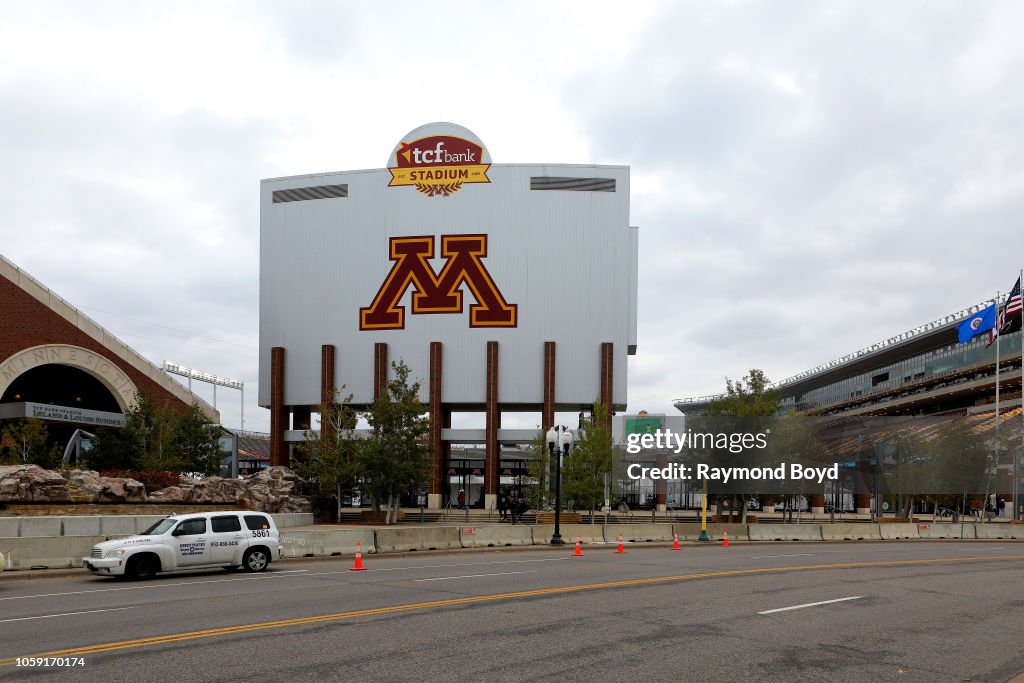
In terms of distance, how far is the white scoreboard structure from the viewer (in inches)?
2982

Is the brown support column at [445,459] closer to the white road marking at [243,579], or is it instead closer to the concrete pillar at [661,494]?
the concrete pillar at [661,494]

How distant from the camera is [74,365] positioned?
62.3m

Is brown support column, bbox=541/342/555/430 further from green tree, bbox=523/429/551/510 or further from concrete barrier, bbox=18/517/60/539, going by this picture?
concrete barrier, bbox=18/517/60/539

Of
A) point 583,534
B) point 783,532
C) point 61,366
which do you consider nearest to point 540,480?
point 783,532

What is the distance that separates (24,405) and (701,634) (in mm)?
54234

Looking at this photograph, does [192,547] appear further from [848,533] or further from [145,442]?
[145,442]

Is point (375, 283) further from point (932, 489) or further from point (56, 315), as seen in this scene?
point (932, 489)

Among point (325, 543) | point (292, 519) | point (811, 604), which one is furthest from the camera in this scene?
point (292, 519)

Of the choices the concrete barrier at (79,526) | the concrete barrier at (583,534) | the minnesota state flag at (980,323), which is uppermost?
the minnesota state flag at (980,323)

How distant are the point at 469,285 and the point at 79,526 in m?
45.9

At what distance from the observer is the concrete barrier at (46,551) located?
75.3 feet

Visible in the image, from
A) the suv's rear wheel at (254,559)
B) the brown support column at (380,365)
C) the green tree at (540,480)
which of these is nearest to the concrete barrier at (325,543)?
the suv's rear wheel at (254,559)

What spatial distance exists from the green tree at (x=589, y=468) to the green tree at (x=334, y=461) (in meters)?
13.2

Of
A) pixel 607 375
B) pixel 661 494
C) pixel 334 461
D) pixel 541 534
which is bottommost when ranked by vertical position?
pixel 661 494
